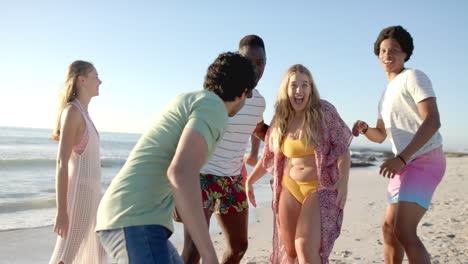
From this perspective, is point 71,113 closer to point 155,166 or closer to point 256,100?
point 256,100

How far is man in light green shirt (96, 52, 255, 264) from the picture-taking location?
1821mm

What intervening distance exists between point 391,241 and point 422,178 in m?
0.69

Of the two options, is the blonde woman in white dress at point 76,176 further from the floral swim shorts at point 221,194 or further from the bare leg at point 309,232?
the bare leg at point 309,232

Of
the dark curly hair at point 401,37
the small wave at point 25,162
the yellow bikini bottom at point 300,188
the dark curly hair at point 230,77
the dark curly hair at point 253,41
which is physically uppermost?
the dark curly hair at point 401,37

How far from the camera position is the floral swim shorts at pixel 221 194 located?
3512 mm

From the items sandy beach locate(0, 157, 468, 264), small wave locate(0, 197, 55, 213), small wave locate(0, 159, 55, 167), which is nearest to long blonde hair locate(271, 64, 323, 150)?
sandy beach locate(0, 157, 468, 264)

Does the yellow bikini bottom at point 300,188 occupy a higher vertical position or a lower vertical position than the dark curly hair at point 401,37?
lower

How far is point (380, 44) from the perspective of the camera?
3.77m

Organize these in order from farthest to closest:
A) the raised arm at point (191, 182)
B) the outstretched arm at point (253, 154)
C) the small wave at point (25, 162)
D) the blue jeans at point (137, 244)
→ 1. the small wave at point (25, 162)
2. the outstretched arm at point (253, 154)
3. the blue jeans at point (137, 244)
4. the raised arm at point (191, 182)

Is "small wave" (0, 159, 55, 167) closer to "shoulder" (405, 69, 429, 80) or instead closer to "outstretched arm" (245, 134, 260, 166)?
"outstretched arm" (245, 134, 260, 166)

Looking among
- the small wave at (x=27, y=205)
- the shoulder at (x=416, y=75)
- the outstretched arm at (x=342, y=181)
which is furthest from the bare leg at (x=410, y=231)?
the small wave at (x=27, y=205)

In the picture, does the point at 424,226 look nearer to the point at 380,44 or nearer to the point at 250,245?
the point at 250,245

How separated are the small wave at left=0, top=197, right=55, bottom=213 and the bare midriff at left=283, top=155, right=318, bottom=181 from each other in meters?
7.39

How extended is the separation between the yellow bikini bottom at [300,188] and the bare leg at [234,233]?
0.46 m
